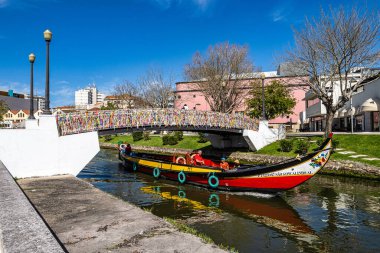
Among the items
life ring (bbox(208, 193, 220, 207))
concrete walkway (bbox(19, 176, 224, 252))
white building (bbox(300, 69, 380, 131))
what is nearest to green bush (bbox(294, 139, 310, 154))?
white building (bbox(300, 69, 380, 131))

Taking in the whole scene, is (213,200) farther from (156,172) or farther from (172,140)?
(172,140)

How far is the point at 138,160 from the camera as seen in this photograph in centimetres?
2680

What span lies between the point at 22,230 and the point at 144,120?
19.7 metres

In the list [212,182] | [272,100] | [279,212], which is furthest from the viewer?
[272,100]

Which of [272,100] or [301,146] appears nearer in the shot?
[301,146]

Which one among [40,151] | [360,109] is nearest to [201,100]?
[360,109]

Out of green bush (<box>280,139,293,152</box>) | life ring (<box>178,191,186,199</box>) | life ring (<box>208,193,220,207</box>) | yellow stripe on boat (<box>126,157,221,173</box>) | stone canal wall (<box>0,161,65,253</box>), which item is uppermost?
stone canal wall (<box>0,161,65,253</box>)

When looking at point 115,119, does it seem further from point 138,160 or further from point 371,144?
point 371,144

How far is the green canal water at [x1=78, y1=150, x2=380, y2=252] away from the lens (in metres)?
10.5

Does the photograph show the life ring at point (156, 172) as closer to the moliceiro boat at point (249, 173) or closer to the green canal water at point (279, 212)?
the moliceiro boat at point (249, 173)

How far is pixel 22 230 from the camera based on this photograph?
12.7 ft

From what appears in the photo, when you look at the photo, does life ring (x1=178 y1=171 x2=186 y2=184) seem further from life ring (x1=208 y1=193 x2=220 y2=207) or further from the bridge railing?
the bridge railing

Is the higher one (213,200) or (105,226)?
(105,226)

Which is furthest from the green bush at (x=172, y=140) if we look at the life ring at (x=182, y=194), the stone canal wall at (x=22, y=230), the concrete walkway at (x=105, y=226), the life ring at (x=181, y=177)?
the stone canal wall at (x=22, y=230)
